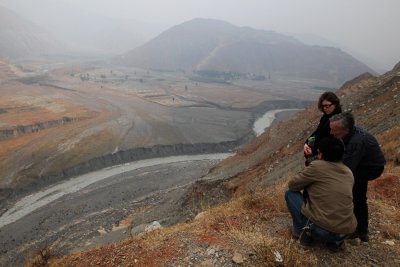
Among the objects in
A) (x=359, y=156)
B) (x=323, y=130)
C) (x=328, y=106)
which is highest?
(x=328, y=106)

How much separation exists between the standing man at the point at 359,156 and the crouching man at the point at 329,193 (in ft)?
2.09

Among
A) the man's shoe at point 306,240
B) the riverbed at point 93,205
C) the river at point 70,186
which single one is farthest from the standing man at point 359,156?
the river at point 70,186

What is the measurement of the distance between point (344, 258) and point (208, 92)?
362 ft

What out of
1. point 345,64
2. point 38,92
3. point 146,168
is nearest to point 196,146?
point 146,168

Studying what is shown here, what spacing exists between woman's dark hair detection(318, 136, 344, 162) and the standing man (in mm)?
641

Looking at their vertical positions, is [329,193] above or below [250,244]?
above

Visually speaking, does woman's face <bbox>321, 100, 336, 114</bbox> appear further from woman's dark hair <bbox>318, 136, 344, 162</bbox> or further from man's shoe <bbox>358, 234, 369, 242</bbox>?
man's shoe <bbox>358, 234, 369, 242</bbox>

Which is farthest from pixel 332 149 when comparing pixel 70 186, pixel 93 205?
pixel 70 186

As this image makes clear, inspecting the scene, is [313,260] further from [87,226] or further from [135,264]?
[87,226]

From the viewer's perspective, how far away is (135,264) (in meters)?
6.81

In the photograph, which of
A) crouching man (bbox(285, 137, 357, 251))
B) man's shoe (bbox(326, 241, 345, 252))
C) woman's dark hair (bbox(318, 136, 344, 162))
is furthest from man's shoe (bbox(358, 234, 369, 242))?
woman's dark hair (bbox(318, 136, 344, 162))

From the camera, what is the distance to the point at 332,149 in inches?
231

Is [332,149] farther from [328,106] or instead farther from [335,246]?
[335,246]

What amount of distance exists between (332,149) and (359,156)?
111 centimetres
